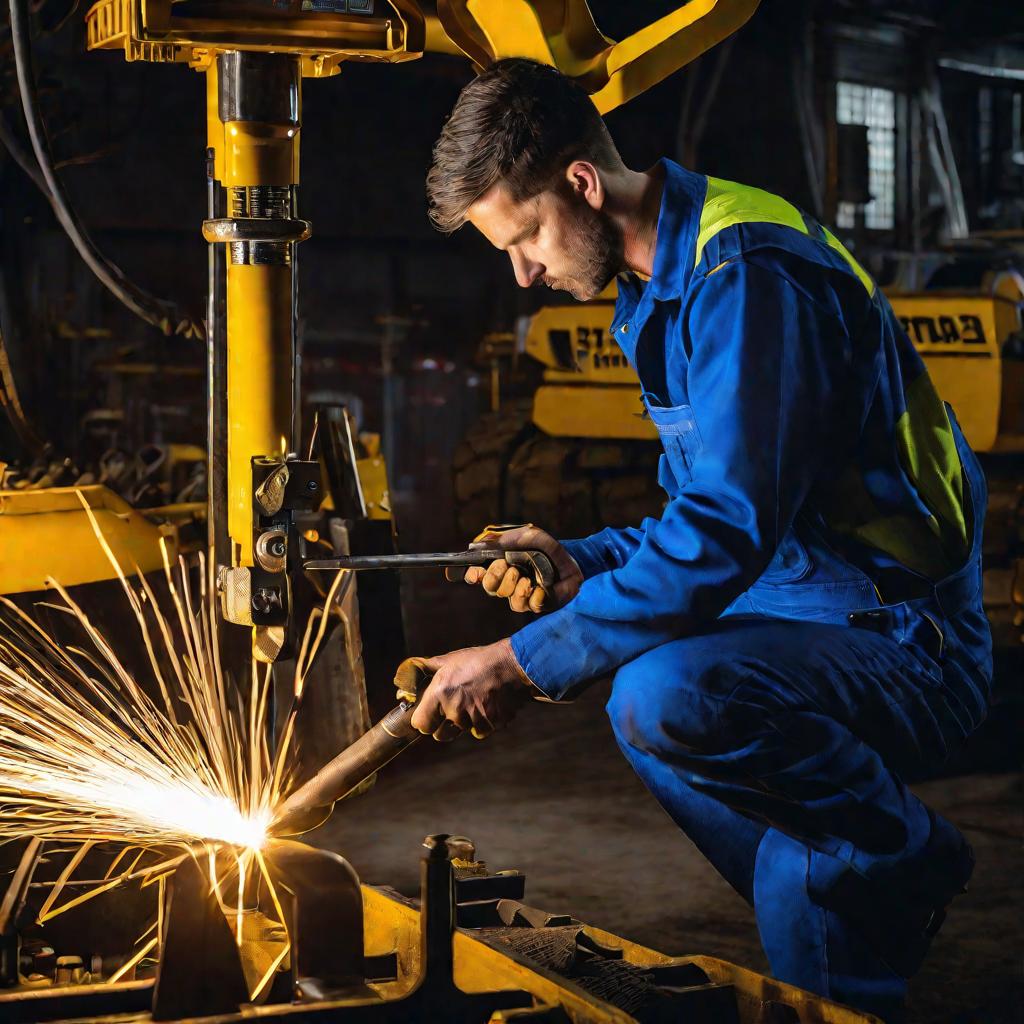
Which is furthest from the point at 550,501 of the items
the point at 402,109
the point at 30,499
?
the point at 402,109

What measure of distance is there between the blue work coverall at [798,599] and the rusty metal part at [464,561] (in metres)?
0.19

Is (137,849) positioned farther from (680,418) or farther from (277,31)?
(277,31)

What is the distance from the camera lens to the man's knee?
247 centimetres

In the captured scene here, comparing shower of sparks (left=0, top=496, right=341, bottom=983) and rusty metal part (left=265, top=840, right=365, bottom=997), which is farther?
shower of sparks (left=0, top=496, right=341, bottom=983)

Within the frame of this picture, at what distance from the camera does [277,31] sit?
324 cm

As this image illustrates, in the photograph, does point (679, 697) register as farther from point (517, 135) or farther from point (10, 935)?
point (10, 935)

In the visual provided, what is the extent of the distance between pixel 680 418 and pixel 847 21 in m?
17.8

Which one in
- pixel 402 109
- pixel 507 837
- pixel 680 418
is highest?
pixel 402 109

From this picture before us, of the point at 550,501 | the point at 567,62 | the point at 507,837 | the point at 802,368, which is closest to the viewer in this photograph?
the point at 802,368

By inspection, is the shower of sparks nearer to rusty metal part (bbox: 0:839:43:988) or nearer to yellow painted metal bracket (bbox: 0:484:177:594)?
yellow painted metal bracket (bbox: 0:484:177:594)

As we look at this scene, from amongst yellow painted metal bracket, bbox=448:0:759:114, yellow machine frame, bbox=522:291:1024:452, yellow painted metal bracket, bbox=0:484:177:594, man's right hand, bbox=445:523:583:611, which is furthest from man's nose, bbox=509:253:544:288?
yellow machine frame, bbox=522:291:1024:452

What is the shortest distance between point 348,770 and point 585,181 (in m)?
1.15

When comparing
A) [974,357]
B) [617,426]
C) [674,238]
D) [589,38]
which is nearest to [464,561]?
[674,238]

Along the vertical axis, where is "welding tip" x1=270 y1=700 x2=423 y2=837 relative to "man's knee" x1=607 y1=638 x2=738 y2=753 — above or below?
below
